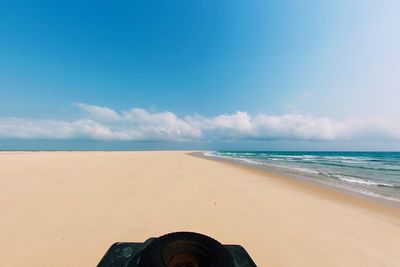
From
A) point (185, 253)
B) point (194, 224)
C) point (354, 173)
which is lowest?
point (354, 173)

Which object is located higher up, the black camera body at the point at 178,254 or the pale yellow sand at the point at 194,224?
the black camera body at the point at 178,254

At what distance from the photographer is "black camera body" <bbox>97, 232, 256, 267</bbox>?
2068 mm

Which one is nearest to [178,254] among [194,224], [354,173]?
[194,224]

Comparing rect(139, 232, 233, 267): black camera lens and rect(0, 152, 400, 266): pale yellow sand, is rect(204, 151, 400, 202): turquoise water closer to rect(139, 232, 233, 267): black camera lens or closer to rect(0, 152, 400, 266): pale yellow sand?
rect(0, 152, 400, 266): pale yellow sand

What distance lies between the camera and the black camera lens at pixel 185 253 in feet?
6.69

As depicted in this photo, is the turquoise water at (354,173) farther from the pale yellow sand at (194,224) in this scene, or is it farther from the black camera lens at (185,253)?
the black camera lens at (185,253)

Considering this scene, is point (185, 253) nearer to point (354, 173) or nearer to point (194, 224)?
point (194, 224)

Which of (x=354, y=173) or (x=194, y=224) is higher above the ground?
(x=194, y=224)

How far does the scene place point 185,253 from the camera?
2381 millimetres

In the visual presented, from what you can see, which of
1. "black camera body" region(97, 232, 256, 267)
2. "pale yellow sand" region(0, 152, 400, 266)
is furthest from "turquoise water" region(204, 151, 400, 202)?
"black camera body" region(97, 232, 256, 267)

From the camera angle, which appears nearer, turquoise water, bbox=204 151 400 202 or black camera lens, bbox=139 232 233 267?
black camera lens, bbox=139 232 233 267

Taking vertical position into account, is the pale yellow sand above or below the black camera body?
below

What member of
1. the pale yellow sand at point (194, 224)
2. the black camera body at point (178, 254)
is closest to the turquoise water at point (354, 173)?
the pale yellow sand at point (194, 224)

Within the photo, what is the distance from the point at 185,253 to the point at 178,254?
9 cm
